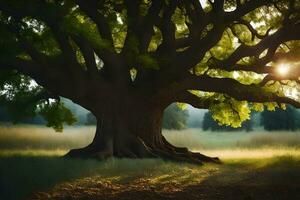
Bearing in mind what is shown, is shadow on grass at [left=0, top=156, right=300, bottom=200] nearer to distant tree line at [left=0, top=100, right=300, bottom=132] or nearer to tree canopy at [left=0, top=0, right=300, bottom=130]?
tree canopy at [left=0, top=0, right=300, bottom=130]

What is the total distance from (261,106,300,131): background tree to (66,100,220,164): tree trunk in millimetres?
27307

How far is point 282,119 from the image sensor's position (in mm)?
50281

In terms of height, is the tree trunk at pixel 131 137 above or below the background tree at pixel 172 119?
below

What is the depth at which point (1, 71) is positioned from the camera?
73.4ft

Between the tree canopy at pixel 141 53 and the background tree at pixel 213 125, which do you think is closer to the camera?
the tree canopy at pixel 141 53

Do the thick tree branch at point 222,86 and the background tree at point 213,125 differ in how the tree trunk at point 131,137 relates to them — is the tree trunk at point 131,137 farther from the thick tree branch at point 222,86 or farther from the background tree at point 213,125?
the background tree at point 213,125

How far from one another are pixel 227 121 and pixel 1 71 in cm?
1290

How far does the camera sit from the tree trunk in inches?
861

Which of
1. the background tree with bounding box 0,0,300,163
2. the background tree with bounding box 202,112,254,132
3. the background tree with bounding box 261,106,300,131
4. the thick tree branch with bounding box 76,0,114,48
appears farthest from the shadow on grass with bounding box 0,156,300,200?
the background tree with bounding box 202,112,254,132

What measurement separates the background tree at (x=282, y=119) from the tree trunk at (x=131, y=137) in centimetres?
2731

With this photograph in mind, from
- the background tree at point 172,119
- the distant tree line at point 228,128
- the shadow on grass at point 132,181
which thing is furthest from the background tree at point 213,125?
the shadow on grass at point 132,181

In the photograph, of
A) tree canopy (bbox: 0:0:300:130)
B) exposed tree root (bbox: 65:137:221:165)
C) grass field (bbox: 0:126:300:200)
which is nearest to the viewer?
grass field (bbox: 0:126:300:200)

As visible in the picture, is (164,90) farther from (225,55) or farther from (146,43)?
A: (225,55)

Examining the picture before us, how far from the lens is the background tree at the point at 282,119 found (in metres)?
49.6
